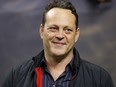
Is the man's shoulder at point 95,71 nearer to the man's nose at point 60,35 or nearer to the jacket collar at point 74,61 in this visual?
the jacket collar at point 74,61

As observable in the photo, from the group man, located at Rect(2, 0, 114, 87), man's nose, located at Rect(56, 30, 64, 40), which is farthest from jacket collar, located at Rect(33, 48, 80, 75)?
man's nose, located at Rect(56, 30, 64, 40)

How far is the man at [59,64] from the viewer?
3.08ft

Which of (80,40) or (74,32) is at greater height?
(74,32)

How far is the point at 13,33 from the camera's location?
5.05 ft

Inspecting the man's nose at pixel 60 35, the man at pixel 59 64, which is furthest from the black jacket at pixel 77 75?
the man's nose at pixel 60 35

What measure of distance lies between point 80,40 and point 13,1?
17.6 inches

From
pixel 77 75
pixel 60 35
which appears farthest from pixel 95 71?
pixel 60 35

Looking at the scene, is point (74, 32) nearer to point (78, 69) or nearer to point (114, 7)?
point (78, 69)

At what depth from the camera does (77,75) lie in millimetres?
957

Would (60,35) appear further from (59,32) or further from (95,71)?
(95,71)

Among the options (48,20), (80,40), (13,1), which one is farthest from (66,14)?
(13,1)

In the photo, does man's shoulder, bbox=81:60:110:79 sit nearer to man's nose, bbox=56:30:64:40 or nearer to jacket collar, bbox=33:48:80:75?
jacket collar, bbox=33:48:80:75

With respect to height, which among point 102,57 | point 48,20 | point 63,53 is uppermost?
point 48,20

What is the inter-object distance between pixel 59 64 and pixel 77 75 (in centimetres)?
8
